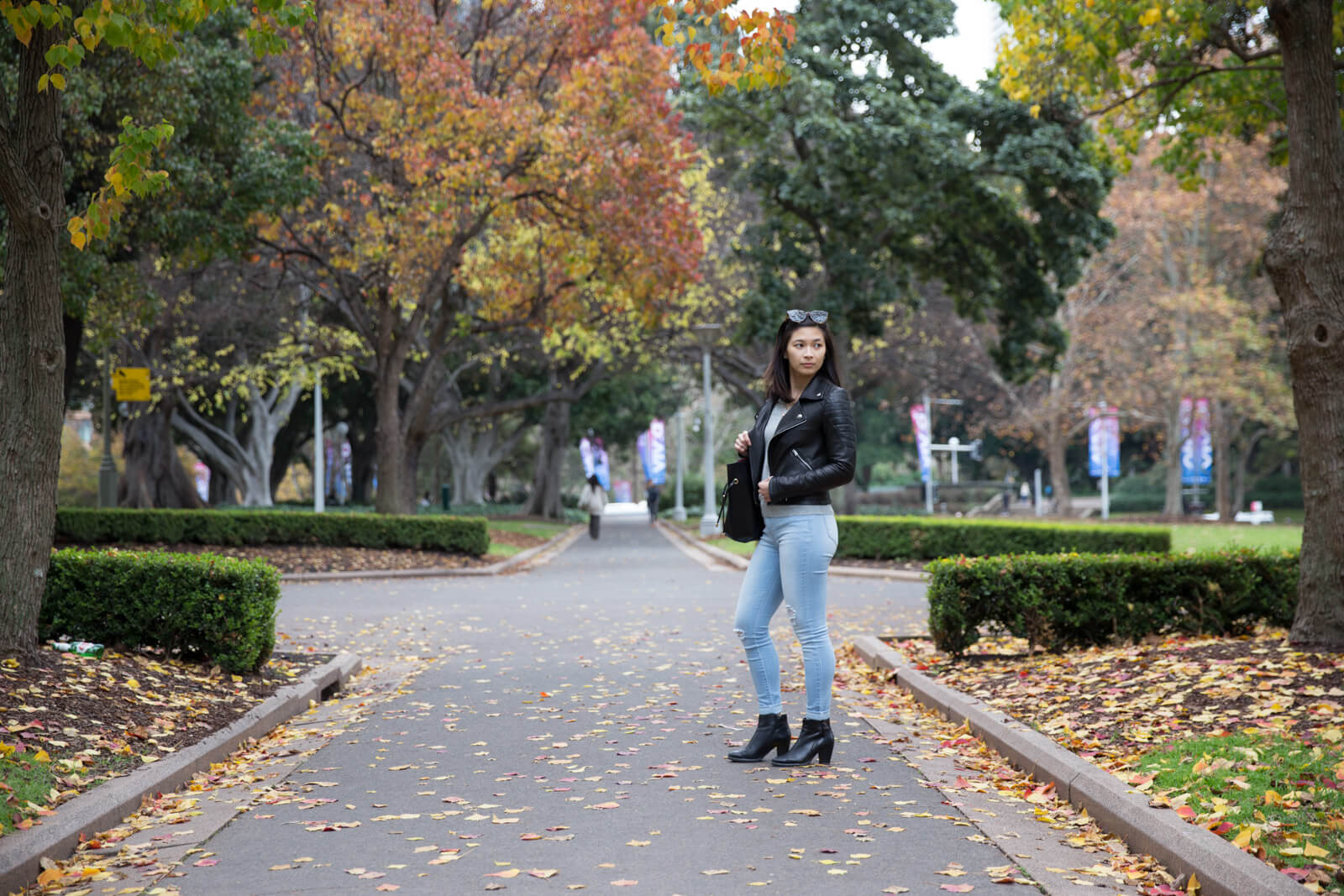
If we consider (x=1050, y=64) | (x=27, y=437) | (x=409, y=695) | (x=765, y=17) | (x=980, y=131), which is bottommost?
(x=409, y=695)

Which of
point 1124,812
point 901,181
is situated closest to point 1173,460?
point 901,181

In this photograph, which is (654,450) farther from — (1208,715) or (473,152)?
(1208,715)

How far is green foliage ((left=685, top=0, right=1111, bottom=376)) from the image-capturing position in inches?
952

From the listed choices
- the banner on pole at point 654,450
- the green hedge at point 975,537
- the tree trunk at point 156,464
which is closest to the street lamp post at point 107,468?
the tree trunk at point 156,464

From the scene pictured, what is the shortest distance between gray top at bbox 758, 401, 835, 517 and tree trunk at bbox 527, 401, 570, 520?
37.3 metres

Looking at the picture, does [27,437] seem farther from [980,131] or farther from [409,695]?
[980,131]

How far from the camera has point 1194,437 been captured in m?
40.6

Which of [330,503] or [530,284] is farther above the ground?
[530,284]

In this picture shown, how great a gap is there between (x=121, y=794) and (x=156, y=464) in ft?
101

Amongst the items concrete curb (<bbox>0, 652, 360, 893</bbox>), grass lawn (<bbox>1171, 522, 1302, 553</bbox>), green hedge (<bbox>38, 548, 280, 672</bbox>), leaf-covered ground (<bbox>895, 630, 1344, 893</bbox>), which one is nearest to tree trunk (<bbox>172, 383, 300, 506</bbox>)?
grass lawn (<bbox>1171, 522, 1302, 553</bbox>)

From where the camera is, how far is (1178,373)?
35844mm

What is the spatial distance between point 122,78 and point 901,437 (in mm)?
51397

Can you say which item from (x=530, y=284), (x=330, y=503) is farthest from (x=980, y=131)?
(x=330, y=503)

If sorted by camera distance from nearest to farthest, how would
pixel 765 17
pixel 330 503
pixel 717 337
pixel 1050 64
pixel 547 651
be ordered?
pixel 765 17 < pixel 547 651 < pixel 1050 64 < pixel 717 337 < pixel 330 503
